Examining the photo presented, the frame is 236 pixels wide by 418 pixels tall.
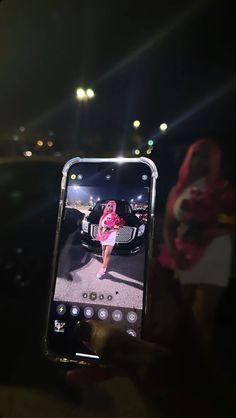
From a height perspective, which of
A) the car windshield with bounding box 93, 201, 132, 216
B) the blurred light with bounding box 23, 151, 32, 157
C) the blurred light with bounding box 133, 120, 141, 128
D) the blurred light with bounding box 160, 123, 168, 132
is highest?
the blurred light with bounding box 133, 120, 141, 128

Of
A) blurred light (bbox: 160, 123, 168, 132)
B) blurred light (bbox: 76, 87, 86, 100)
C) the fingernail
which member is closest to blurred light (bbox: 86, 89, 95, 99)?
blurred light (bbox: 76, 87, 86, 100)

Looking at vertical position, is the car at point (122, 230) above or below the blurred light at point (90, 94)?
below

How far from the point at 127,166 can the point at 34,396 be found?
0.44 metres

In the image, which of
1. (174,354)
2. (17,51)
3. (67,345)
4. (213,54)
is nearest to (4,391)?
(67,345)

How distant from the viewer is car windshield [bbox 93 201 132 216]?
431mm

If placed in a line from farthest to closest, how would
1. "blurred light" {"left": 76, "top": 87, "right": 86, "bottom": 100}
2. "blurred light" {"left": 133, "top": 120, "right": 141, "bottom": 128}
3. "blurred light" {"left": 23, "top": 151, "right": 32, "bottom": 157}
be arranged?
"blurred light" {"left": 76, "top": 87, "right": 86, "bottom": 100} < "blurred light" {"left": 133, "top": 120, "right": 141, "bottom": 128} < "blurred light" {"left": 23, "top": 151, "right": 32, "bottom": 157}

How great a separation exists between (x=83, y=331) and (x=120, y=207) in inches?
7.1

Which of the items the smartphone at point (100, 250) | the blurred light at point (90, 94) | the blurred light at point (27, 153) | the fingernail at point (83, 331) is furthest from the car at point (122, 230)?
the blurred light at point (90, 94)

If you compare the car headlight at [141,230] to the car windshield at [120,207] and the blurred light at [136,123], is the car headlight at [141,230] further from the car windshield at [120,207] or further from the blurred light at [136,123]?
the blurred light at [136,123]

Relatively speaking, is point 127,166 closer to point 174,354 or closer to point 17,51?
point 174,354

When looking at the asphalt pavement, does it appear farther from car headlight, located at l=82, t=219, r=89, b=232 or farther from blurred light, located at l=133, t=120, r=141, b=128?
blurred light, located at l=133, t=120, r=141, b=128

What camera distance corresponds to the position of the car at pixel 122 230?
419 millimetres

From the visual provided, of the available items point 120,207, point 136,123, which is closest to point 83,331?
point 120,207

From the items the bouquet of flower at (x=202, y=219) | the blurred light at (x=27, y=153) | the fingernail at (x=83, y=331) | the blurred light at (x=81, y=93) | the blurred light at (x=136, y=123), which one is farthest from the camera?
the blurred light at (x=81, y=93)
